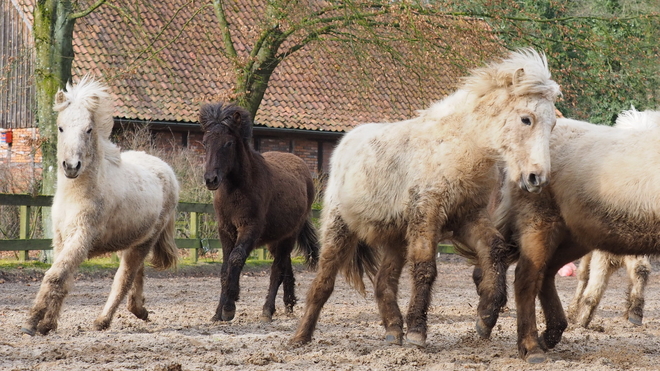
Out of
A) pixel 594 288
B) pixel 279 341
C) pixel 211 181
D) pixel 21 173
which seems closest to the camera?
pixel 279 341

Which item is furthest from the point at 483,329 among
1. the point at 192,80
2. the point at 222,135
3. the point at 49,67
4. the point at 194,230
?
the point at 192,80

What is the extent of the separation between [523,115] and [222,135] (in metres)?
3.93

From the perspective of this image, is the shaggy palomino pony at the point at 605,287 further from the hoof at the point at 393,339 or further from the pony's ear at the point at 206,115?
the pony's ear at the point at 206,115

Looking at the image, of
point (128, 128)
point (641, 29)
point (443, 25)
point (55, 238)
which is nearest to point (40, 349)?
point (55, 238)

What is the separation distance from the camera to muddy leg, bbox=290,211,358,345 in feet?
23.2

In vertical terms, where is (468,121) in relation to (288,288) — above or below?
above

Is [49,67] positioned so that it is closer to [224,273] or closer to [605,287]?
[224,273]

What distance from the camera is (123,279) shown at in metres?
8.73

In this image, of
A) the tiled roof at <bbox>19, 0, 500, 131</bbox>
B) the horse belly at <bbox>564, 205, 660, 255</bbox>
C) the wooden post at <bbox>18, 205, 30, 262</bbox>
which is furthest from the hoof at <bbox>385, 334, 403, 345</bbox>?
the tiled roof at <bbox>19, 0, 500, 131</bbox>

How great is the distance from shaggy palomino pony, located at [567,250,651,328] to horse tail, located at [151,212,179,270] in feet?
15.0

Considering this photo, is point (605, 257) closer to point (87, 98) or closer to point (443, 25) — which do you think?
point (87, 98)

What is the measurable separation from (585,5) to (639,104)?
418 cm

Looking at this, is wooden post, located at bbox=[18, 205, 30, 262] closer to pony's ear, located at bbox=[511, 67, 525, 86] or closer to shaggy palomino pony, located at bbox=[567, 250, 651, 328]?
shaggy palomino pony, located at bbox=[567, 250, 651, 328]

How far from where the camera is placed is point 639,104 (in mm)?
31453
